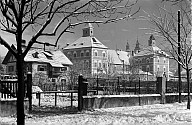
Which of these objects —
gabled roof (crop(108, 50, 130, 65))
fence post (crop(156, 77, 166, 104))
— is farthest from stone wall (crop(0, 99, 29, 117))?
gabled roof (crop(108, 50, 130, 65))

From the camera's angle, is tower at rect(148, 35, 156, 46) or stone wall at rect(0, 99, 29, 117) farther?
tower at rect(148, 35, 156, 46)

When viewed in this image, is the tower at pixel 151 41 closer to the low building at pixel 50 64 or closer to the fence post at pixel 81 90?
the fence post at pixel 81 90

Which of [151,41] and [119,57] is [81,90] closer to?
[151,41]

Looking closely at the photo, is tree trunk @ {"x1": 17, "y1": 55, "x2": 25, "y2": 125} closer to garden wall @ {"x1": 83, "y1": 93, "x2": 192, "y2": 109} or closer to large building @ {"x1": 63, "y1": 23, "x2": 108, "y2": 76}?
large building @ {"x1": 63, "y1": 23, "x2": 108, "y2": 76}

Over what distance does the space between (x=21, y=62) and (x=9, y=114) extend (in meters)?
4.18

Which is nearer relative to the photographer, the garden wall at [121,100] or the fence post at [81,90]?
the fence post at [81,90]

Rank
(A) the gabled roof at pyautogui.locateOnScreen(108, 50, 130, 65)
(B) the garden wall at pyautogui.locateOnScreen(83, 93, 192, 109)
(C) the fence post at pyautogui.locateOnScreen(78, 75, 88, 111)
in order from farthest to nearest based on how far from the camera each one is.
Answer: (A) the gabled roof at pyautogui.locateOnScreen(108, 50, 130, 65) → (B) the garden wall at pyautogui.locateOnScreen(83, 93, 192, 109) → (C) the fence post at pyautogui.locateOnScreen(78, 75, 88, 111)

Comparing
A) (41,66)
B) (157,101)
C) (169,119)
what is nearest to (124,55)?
(41,66)

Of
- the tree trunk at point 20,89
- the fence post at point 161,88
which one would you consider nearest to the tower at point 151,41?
the fence post at point 161,88

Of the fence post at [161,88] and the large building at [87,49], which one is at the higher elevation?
the large building at [87,49]

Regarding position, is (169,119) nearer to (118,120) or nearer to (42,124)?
(118,120)

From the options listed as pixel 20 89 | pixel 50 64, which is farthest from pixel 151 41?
pixel 50 64

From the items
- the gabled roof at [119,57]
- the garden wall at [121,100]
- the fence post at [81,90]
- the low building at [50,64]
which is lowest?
the garden wall at [121,100]

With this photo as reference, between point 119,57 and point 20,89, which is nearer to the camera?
point 20,89
